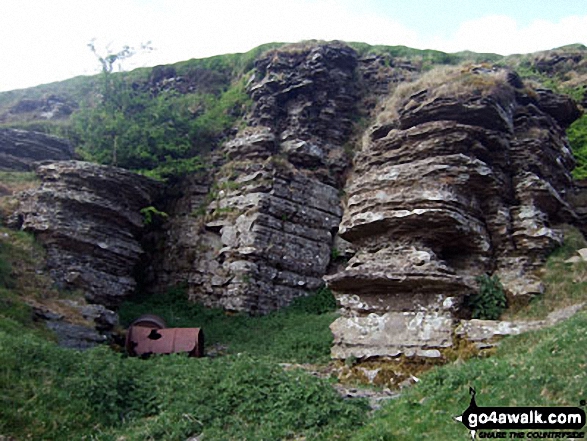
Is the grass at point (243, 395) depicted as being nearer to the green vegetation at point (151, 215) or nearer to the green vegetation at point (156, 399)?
the green vegetation at point (156, 399)

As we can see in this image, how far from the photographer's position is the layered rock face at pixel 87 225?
701 inches

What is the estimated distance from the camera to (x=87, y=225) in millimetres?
18719

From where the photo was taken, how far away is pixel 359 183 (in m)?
14.9

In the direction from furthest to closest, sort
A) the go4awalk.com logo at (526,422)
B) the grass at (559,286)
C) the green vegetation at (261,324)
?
the green vegetation at (261,324)
the grass at (559,286)
the go4awalk.com logo at (526,422)

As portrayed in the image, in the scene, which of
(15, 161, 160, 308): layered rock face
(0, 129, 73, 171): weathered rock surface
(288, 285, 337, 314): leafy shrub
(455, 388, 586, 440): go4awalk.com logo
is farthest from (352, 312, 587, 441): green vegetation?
(0, 129, 73, 171): weathered rock surface

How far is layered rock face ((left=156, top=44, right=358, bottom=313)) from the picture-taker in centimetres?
2052

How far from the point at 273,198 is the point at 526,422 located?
16.8 meters

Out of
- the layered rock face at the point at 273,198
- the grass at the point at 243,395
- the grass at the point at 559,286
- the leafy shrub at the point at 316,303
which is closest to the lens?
the grass at the point at 243,395

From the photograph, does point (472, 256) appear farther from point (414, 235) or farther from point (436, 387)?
point (436, 387)

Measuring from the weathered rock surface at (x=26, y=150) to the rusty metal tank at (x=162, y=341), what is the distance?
1187 centimetres

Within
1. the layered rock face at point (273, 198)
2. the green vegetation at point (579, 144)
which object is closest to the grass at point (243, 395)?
the layered rock face at point (273, 198)

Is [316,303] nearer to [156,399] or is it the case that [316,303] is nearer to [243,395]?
[156,399]

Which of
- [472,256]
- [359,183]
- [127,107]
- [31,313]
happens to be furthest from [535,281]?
[127,107]

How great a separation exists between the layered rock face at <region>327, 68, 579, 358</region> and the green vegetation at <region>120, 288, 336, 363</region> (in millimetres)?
2894
